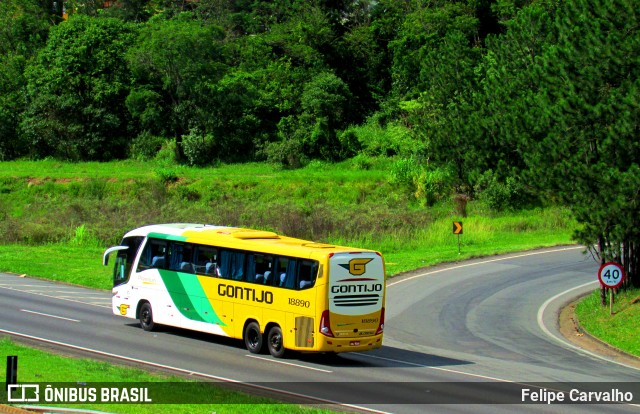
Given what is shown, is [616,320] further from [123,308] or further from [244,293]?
[123,308]

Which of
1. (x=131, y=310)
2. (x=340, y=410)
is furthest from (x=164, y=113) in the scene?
(x=340, y=410)

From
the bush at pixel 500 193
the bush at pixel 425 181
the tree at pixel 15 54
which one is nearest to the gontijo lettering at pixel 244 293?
the bush at pixel 500 193

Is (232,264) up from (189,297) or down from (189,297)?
up

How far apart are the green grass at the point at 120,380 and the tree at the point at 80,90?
54685mm

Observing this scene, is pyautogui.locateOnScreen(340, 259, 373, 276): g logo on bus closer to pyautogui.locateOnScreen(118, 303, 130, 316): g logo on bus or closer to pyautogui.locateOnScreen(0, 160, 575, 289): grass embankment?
pyautogui.locateOnScreen(118, 303, 130, 316): g logo on bus

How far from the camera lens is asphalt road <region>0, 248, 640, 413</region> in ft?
60.6

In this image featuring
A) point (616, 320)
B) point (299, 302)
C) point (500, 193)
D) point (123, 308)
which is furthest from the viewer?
point (500, 193)

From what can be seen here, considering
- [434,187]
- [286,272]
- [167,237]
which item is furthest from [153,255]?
[434,187]

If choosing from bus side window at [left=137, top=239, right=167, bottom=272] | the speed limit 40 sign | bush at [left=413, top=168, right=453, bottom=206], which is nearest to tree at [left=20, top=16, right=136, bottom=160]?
bush at [left=413, top=168, right=453, bottom=206]

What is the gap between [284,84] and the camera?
75.4 metres

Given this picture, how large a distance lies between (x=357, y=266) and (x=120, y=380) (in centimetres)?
690

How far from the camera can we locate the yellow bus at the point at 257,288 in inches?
842

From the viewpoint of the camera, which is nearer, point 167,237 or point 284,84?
point 167,237

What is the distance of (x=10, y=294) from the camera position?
32.7 meters
